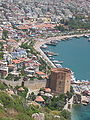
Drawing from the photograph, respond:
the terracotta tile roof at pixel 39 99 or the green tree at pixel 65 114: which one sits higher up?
the terracotta tile roof at pixel 39 99

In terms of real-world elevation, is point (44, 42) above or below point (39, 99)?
below

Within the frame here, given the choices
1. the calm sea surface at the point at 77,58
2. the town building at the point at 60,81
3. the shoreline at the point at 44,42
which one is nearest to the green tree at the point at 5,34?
the shoreline at the point at 44,42

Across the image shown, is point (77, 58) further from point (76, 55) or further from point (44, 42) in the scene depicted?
point (44, 42)

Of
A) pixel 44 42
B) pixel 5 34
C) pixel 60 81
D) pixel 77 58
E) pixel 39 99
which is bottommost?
pixel 77 58

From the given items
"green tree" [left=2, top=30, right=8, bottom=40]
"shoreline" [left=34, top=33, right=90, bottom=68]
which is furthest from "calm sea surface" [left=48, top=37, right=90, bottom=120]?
"green tree" [left=2, top=30, right=8, bottom=40]

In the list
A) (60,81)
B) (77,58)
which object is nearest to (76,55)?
(77,58)

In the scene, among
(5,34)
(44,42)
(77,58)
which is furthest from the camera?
(44,42)

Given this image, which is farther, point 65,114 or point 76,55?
point 76,55

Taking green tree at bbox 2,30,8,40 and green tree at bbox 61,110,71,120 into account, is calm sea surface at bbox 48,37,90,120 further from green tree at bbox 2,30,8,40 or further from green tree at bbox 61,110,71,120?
green tree at bbox 2,30,8,40

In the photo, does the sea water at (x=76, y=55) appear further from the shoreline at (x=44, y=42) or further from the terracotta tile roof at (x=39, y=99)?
the terracotta tile roof at (x=39, y=99)

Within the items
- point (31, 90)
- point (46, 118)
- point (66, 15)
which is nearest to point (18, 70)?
point (31, 90)
